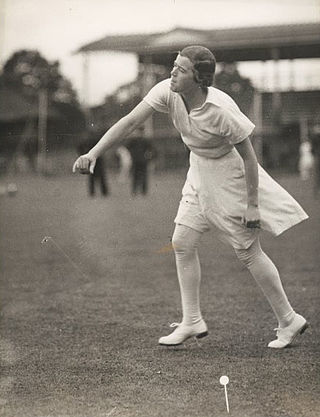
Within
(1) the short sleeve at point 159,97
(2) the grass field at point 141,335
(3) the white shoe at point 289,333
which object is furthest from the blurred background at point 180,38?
(3) the white shoe at point 289,333

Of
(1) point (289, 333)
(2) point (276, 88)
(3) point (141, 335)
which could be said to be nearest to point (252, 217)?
(1) point (289, 333)

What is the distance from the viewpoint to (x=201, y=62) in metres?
4.10

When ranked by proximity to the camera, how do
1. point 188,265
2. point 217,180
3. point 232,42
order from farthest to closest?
point 232,42 → point 188,265 → point 217,180

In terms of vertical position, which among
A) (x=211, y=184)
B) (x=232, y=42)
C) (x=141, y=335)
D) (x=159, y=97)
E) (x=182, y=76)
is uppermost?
(x=232, y=42)

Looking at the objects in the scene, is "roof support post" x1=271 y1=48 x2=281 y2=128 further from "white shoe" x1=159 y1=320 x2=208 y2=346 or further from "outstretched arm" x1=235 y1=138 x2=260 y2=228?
"white shoe" x1=159 y1=320 x2=208 y2=346

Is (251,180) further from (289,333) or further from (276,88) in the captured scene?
(276,88)

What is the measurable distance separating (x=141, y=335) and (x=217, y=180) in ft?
3.56

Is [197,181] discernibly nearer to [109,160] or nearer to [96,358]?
[96,358]

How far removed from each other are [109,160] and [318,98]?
68.2 ft

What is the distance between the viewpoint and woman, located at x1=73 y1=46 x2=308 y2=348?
13.5 ft

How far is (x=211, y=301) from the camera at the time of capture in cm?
591

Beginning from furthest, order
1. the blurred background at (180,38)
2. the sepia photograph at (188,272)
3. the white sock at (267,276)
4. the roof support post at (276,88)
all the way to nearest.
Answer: the roof support post at (276,88) → the blurred background at (180,38) → the white sock at (267,276) → the sepia photograph at (188,272)

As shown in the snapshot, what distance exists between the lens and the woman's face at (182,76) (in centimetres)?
412

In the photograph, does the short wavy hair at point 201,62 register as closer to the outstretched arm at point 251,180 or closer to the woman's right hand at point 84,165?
the outstretched arm at point 251,180
